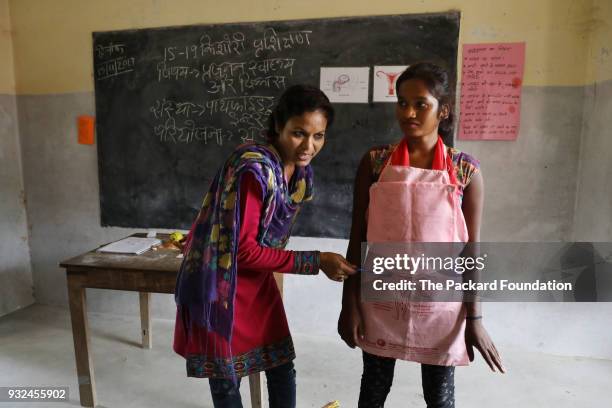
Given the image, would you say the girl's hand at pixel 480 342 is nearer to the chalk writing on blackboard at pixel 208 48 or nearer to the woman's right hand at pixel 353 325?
the woman's right hand at pixel 353 325

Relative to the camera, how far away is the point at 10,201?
10.8ft

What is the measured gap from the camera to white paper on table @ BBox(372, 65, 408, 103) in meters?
2.64

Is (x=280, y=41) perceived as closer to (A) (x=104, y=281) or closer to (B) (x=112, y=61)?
(B) (x=112, y=61)

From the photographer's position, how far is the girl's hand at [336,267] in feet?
4.10

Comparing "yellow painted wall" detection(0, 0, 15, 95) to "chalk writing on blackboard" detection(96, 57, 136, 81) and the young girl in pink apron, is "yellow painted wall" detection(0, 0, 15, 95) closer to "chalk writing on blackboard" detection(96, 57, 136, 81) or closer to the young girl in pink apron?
"chalk writing on blackboard" detection(96, 57, 136, 81)

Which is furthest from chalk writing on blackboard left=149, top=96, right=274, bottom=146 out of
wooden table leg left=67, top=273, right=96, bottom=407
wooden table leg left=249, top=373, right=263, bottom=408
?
wooden table leg left=249, top=373, right=263, bottom=408

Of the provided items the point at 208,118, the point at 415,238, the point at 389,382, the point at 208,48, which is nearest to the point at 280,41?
the point at 208,48

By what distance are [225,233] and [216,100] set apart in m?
1.90

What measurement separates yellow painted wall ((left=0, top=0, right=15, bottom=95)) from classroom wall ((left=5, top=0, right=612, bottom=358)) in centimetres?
5

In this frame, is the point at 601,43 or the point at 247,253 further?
the point at 601,43

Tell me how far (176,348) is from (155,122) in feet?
6.56

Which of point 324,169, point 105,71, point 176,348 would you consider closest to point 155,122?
point 105,71

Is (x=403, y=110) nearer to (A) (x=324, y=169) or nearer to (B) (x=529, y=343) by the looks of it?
(A) (x=324, y=169)

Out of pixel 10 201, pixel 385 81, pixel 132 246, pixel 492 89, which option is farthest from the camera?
pixel 10 201
